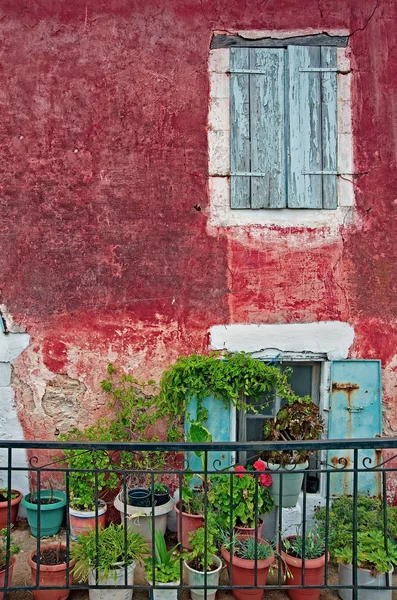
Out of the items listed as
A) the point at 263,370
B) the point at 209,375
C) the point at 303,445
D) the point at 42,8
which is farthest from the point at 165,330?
the point at 42,8

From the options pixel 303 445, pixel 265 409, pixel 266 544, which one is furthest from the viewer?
pixel 265 409

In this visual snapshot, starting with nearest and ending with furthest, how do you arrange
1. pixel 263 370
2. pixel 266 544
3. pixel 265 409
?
pixel 266 544
pixel 263 370
pixel 265 409

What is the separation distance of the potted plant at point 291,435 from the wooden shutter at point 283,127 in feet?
6.51

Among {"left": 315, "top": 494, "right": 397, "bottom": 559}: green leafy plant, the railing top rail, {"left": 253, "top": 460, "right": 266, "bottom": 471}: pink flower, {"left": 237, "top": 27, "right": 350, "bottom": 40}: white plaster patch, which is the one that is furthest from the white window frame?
{"left": 315, "top": 494, "right": 397, "bottom": 559}: green leafy plant

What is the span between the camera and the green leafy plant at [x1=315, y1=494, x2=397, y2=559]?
4.71 metres

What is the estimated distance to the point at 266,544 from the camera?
454cm

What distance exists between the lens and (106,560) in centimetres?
418

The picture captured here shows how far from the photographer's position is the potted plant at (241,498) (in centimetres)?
484

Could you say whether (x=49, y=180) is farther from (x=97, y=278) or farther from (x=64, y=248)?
(x=97, y=278)

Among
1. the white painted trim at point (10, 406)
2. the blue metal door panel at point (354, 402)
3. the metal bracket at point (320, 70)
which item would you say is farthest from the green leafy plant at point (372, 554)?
the metal bracket at point (320, 70)

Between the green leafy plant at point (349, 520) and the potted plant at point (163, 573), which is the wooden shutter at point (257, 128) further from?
the potted plant at point (163, 573)

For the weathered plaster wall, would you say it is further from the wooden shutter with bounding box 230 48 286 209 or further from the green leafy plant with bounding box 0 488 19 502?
the green leafy plant with bounding box 0 488 19 502

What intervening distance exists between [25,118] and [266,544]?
446 centimetres

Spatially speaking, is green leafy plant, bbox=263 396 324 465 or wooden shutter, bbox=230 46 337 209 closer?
green leafy plant, bbox=263 396 324 465
